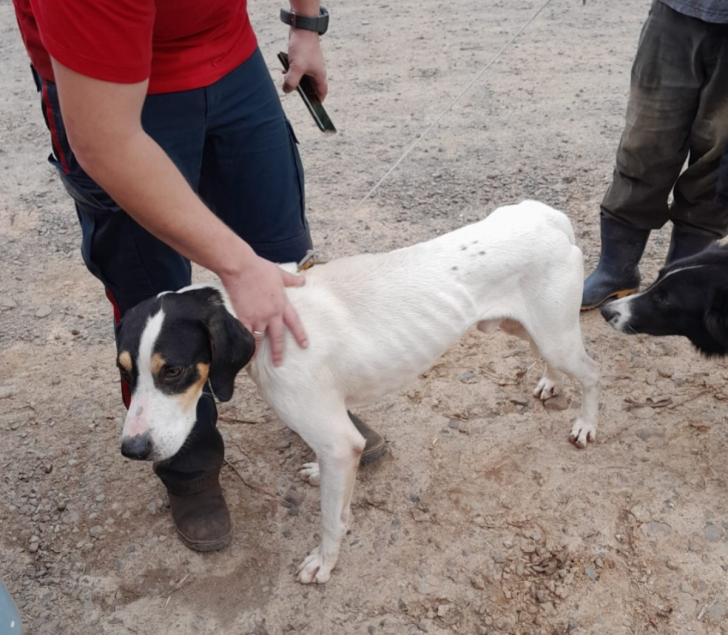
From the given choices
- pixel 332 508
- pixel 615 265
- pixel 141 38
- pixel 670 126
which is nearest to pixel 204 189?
pixel 141 38

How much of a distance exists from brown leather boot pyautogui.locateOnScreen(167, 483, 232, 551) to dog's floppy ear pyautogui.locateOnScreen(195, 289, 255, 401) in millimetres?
913

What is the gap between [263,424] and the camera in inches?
134

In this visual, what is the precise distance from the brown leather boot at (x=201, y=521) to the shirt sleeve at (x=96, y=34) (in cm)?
179

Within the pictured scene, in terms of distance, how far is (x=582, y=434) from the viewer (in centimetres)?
318

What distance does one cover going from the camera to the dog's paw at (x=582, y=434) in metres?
3.18

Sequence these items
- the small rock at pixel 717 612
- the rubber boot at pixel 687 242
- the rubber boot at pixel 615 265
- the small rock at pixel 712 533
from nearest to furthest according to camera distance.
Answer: the small rock at pixel 717 612 → the small rock at pixel 712 533 → the rubber boot at pixel 687 242 → the rubber boot at pixel 615 265

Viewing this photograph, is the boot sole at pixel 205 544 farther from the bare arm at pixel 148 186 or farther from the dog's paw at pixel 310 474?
the bare arm at pixel 148 186

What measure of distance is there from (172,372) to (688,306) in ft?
6.89

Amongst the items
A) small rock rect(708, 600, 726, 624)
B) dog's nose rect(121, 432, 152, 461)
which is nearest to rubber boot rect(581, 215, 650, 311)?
small rock rect(708, 600, 726, 624)

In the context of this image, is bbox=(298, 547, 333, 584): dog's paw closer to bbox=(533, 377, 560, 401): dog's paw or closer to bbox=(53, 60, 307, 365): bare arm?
bbox=(53, 60, 307, 365): bare arm

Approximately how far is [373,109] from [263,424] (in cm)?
403

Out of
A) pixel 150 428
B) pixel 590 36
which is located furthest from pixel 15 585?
pixel 590 36

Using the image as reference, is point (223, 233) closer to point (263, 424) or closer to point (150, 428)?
point (150, 428)

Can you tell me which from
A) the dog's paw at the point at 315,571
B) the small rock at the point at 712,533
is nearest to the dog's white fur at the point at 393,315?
the dog's paw at the point at 315,571
